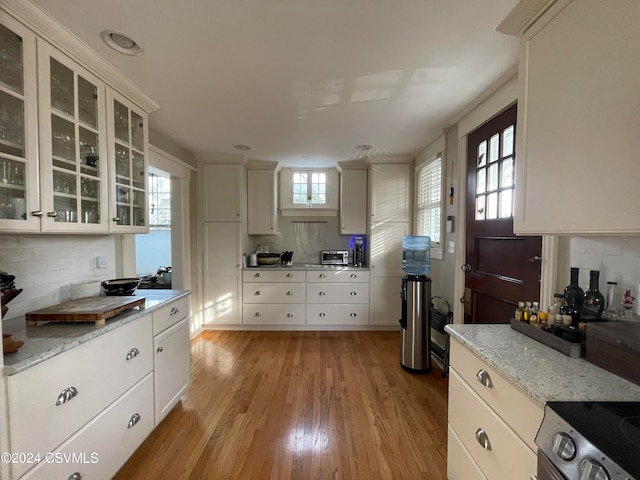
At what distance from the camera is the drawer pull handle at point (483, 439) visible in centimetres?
104

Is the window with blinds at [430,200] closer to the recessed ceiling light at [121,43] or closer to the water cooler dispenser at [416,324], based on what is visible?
the water cooler dispenser at [416,324]

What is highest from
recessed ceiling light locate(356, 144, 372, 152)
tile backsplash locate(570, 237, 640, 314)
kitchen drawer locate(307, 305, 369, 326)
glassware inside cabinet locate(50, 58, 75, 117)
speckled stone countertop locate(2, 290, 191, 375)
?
recessed ceiling light locate(356, 144, 372, 152)

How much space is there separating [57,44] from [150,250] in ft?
11.5

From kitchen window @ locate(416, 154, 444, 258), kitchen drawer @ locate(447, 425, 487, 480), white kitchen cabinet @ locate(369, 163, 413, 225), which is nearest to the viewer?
kitchen drawer @ locate(447, 425, 487, 480)

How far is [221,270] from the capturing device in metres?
3.67

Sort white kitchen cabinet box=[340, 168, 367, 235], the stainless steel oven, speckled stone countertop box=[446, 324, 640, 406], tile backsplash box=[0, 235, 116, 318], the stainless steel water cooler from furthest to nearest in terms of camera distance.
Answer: white kitchen cabinet box=[340, 168, 367, 235] → the stainless steel water cooler → tile backsplash box=[0, 235, 116, 318] → speckled stone countertop box=[446, 324, 640, 406] → the stainless steel oven

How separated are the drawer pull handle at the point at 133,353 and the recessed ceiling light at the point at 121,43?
1674 millimetres

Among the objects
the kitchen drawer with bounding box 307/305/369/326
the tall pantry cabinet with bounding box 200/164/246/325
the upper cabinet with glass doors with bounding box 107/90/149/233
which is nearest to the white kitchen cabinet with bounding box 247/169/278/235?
the tall pantry cabinet with bounding box 200/164/246/325

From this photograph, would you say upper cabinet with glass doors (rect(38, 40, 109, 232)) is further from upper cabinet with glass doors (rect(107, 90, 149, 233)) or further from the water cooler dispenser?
the water cooler dispenser

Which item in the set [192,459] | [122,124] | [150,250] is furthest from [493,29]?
[150,250]

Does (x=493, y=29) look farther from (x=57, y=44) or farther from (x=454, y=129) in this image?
(x=57, y=44)

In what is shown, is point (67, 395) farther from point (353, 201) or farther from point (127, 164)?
point (353, 201)

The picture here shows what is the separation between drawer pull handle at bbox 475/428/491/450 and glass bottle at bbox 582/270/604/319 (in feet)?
2.18

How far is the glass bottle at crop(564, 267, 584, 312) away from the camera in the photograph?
120 cm
